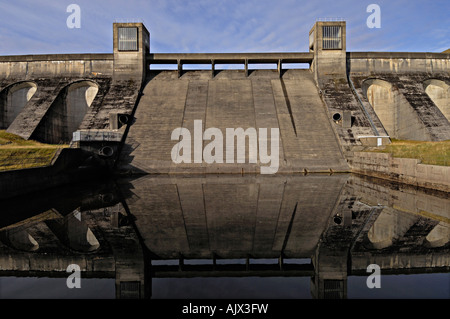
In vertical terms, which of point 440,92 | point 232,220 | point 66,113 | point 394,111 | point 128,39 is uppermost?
point 128,39

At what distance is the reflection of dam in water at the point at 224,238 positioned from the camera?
14.5 feet

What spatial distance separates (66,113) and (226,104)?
16.5 m

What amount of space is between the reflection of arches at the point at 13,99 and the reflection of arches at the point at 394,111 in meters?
34.7

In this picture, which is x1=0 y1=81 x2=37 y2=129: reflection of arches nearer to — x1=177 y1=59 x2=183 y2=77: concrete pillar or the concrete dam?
the concrete dam

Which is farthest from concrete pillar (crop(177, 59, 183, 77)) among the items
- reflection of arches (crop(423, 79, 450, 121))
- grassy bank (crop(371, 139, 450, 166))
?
reflection of arches (crop(423, 79, 450, 121))

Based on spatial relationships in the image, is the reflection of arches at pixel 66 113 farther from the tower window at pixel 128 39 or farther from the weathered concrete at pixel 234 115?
the weathered concrete at pixel 234 115

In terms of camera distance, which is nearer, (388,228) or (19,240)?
(19,240)

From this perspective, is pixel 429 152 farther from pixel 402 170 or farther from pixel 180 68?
pixel 180 68

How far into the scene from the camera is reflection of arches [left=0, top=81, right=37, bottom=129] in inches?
1121

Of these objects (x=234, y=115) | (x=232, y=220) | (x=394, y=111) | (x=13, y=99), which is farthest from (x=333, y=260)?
(x=13, y=99)

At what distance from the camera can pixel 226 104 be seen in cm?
2559

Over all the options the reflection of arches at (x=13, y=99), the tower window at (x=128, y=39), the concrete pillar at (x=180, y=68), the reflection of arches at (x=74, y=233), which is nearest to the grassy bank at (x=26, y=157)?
the reflection of arches at (x=74, y=233)

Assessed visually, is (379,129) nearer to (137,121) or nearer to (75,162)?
(137,121)

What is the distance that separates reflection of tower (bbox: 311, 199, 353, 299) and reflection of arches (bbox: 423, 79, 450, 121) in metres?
29.6
